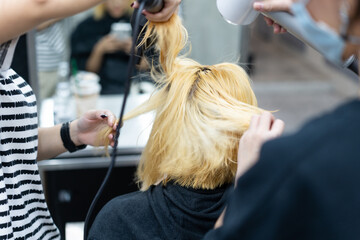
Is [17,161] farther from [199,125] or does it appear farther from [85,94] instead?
[85,94]

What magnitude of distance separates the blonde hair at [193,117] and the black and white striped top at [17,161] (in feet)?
0.76

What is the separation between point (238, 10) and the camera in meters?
0.82

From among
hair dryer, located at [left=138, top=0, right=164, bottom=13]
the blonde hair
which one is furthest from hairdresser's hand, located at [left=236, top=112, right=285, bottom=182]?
hair dryer, located at [left=138, top=0, right=164, bottom=13]

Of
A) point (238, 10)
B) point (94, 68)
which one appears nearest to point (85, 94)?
point (94, 68)

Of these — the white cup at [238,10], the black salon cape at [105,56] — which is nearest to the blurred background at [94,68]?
the black salon cape at [105,56]

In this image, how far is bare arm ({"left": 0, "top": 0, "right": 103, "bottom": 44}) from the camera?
612 millimetres

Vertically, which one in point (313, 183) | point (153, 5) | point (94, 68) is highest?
point (153, 5)

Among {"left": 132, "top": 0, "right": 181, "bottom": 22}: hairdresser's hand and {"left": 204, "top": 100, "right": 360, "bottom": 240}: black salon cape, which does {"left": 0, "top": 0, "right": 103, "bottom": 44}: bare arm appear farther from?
{"left": 204, "top": 100, "right": 360, "bottom": 240}: black salon cape

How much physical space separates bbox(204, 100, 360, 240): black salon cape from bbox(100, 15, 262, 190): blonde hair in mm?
323

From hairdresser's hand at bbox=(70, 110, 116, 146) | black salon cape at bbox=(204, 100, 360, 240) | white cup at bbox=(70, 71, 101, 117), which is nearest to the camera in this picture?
black salon cape at bbox=(204, 100, 360, 240)

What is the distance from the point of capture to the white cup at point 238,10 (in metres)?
0.81

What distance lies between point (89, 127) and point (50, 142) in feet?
0.30

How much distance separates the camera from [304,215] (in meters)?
0.45

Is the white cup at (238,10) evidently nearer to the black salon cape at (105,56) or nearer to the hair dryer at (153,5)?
the hair dryer at (153,5)
